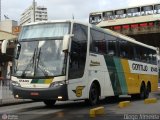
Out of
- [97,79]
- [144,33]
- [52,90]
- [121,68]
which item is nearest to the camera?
[52,90]

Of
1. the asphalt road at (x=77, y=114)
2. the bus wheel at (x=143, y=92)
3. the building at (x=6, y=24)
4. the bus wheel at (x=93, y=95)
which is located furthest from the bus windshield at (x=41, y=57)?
the building at (x=6, y=24)

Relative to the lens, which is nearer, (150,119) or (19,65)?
(150,119)

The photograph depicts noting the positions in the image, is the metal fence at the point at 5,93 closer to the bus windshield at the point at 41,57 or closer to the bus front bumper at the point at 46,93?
the bus windshield at the point at 41,57

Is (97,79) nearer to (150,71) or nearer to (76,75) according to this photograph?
(76,75)

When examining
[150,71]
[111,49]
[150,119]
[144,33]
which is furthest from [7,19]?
[150,119]

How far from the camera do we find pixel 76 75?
641 inches

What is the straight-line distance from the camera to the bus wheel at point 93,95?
687 inches

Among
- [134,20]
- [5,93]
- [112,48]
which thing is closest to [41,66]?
[112,48]

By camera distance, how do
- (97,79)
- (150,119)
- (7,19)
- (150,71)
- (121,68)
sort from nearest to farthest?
(150,119)
(97,79)
(121,68)
(150,71)
(7,19)

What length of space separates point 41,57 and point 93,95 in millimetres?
3116

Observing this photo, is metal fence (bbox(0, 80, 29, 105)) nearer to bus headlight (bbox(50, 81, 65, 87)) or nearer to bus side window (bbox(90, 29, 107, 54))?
bus side window (bbox(90, 29, 107, 54))

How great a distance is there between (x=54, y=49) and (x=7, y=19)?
251 ft

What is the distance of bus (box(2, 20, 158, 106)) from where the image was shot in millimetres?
15500

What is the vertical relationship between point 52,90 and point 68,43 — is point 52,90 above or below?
below
